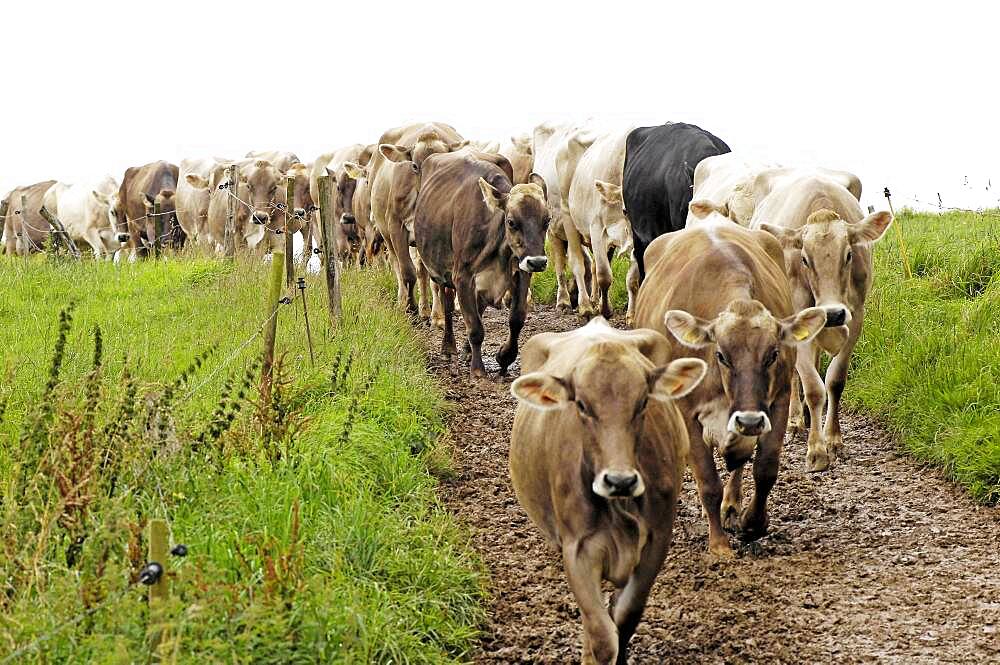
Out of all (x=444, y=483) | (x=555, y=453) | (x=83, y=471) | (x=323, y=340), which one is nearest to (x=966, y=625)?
(x=555, y=453)

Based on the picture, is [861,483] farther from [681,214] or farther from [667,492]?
[681,214]

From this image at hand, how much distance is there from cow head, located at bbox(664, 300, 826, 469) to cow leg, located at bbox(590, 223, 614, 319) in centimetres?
688

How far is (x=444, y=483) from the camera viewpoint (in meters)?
8.03

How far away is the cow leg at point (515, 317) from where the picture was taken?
1112 cm

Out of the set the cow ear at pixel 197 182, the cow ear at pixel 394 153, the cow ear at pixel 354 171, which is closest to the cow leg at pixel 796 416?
the cow ear at pixel 394 153

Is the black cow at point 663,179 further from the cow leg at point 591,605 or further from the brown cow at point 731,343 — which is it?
the cow leg at point 591,605

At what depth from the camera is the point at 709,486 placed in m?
6.63

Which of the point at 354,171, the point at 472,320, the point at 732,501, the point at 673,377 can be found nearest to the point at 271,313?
the point at 732,501

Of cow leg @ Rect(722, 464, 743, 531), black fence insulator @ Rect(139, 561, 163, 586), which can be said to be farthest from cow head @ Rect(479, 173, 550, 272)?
black fence insulator @ Rect(139, 561, 163, 586)

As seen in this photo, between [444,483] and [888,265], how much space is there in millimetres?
6209

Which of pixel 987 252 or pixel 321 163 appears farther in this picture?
pixel 321 163

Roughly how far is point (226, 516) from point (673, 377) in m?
2.12

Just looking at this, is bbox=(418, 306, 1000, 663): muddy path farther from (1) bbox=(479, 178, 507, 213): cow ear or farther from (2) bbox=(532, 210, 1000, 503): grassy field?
(1) bbox=(479, 178, 507, 213): cow ear

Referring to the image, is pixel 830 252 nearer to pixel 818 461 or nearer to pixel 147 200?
pixel 818 461
